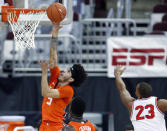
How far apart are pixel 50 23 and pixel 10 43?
12.9ft

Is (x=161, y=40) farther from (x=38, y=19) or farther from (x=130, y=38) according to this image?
(x=38, y=19)

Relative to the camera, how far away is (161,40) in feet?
29.3

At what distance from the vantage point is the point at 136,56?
29.5ft

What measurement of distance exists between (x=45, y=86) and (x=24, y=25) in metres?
1.28

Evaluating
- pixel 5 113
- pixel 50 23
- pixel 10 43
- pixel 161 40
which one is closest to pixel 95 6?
pixel 10 43

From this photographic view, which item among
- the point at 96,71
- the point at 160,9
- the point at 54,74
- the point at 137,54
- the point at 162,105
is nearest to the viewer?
the point at 162,105

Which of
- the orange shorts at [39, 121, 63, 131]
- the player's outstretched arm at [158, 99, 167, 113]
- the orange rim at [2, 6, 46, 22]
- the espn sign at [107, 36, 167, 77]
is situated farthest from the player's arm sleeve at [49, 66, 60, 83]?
the espn sign at [107, 36, 167, 77]

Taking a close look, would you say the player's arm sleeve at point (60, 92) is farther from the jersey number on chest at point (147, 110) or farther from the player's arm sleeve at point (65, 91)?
the jersey number on chest at point (147, 110)

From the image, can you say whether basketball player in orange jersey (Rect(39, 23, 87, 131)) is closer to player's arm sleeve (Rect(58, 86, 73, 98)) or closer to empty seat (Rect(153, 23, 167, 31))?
player's arm sleeve (Rect(58, 86, 73, 98))

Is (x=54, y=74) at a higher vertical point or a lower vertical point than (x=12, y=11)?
lower

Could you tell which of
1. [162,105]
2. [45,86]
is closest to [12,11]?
[45,86]

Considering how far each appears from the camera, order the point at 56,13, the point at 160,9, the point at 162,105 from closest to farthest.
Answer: the point at 56,13, the point at 162,105, the point at 160,9

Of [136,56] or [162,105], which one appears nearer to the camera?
[162,105]

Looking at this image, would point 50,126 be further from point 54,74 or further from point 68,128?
point 54,74
